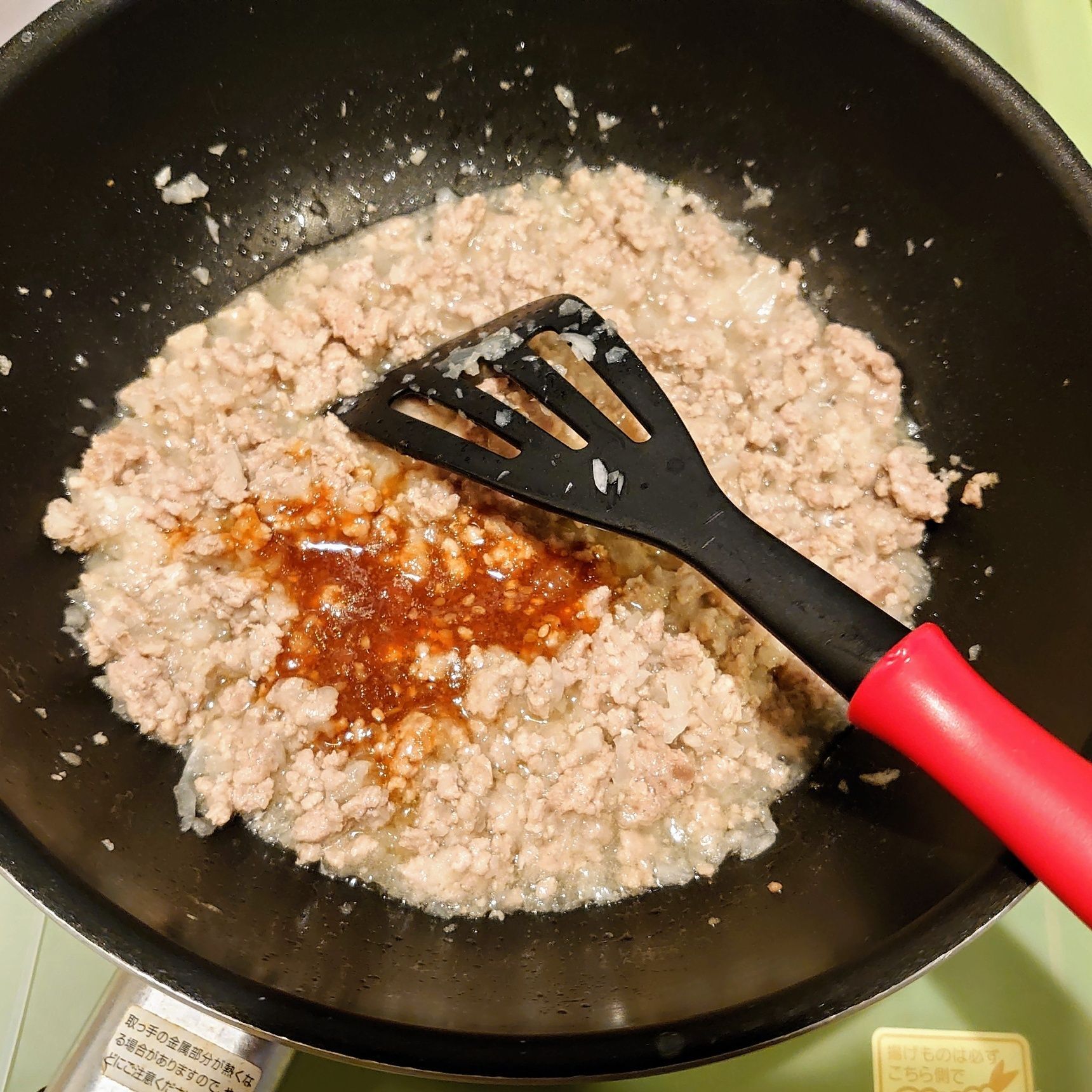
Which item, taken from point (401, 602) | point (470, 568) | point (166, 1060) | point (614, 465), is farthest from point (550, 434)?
point (166, 1060)

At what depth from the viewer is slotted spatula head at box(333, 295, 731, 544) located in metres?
1.26

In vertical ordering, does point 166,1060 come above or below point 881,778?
below

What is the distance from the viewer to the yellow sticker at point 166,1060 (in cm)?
109

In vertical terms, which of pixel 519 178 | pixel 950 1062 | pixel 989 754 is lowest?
pixel 950 1062

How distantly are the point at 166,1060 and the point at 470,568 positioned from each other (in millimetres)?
840

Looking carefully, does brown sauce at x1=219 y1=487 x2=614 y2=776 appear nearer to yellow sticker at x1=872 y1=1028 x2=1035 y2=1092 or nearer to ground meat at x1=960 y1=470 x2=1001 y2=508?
ground meat at x1=960 y1=470 x2=1001 y2=508

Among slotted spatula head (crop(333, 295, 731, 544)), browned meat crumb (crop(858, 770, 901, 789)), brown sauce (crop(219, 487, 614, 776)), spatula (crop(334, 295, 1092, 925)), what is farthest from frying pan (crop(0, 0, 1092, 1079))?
slotted spatula head (crop(333, 295, 731, 544))

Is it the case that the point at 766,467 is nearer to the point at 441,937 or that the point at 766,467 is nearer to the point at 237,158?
the point at 441,937

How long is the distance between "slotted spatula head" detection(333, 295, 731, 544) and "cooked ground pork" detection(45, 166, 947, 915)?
0.44 ft

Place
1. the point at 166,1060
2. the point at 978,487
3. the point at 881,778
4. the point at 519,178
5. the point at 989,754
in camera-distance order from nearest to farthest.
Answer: the point at 989,754, the point at 166,1060, the point at 881,778, the point at 978,487, the point at 519,178

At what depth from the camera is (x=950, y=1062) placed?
4.23 ft

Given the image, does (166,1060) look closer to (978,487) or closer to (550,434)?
(550,434)

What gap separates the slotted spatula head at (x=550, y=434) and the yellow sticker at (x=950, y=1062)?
2.94ft

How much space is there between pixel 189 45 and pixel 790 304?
119 cm
